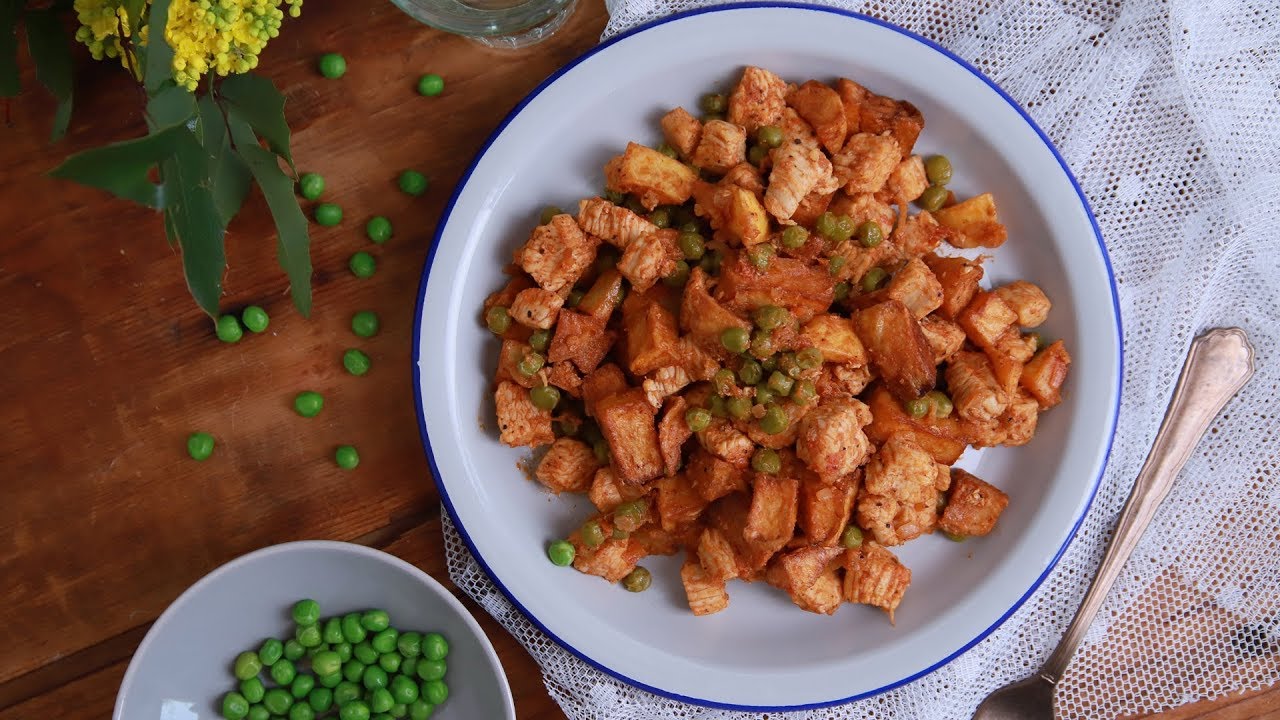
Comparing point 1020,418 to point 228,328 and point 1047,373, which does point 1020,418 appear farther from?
point 228,328

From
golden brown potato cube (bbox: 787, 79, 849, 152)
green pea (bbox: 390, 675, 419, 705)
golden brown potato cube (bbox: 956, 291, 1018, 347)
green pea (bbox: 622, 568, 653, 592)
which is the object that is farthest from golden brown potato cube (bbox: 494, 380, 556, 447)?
golden brown potato cube (bbox: 956, 291, 1018, 347)

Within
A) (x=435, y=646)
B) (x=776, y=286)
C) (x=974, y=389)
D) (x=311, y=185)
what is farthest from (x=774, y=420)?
(x=311, y=185)

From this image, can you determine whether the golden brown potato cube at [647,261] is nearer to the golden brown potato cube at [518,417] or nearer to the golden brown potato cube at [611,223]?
the golden brown potato cube at [611,223]

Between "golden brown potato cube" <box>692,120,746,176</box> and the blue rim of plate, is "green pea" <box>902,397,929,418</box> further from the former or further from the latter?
"golden brown potato cube" <box>692,120,746,176</box>

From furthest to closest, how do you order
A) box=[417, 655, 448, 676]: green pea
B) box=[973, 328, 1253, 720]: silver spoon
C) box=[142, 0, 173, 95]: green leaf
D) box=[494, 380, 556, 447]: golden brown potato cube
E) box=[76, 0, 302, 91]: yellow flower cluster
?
box=[973, 328, 1253, 720]: silver spoon → box=[417, 655, 448, 676]: green pea → box=[494, 380, 556, 447]: golden brown potato cube → box=[76, 0, 302, 91]: yellow flower cluster → box=[142, 0, 173, 95]: green leaf

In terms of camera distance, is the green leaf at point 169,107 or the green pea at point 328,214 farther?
the green pea at point 328,214

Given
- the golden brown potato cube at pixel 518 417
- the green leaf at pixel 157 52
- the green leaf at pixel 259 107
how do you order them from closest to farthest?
1. the green leaf at pixel 157 52
2. the green leaf at pixel 259 107
3. the golden brown potato cube at pixel 518 417

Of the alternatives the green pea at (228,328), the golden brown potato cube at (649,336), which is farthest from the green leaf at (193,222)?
the golden brown potato cube at (649,336)
